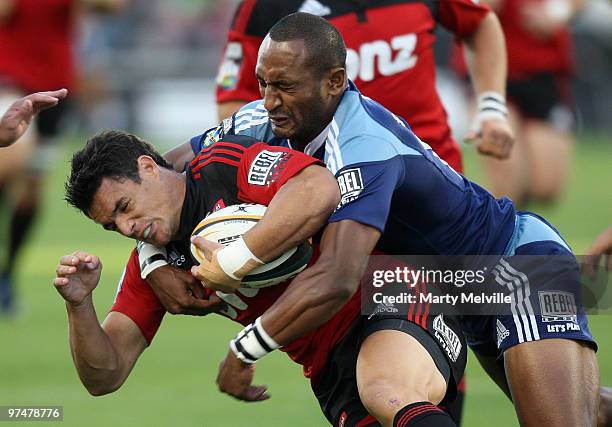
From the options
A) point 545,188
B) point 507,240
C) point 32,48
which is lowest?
point 545,188

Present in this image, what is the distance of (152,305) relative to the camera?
5.23 metres

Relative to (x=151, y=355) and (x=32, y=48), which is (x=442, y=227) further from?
(x=32, y=48)

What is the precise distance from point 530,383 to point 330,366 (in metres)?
0.83

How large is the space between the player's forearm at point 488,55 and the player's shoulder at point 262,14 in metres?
1.07

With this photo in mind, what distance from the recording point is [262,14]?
6375mm

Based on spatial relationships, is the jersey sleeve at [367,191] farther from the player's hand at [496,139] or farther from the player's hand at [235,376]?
the player's hand at [496,139]

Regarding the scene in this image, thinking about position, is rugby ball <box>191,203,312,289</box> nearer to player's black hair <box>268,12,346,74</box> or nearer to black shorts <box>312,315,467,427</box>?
black shorts <box>312,315,467,427</box>

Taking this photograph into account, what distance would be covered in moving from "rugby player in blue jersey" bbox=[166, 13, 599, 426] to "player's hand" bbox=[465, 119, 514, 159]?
1146mm

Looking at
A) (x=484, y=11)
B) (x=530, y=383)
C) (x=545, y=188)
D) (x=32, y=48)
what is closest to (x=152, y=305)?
(x=530, y=383)

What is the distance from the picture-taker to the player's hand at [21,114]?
524 cm

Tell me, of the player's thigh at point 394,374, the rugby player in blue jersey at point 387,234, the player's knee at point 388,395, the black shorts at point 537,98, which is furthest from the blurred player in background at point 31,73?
the player's knee at point 388,395

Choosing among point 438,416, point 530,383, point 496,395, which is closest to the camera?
point 438,416

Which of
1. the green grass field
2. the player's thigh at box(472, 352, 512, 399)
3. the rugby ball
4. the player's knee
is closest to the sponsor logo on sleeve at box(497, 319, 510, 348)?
the player's thigh at box(472, 352, 512, 399)

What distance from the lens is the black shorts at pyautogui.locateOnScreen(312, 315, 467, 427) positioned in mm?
4883
